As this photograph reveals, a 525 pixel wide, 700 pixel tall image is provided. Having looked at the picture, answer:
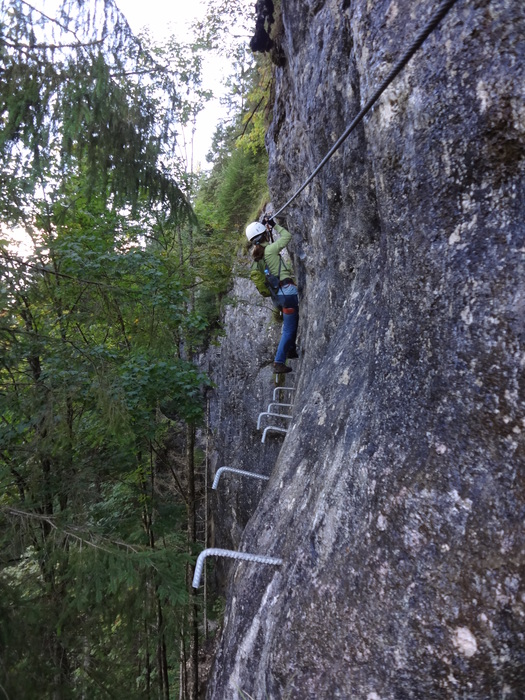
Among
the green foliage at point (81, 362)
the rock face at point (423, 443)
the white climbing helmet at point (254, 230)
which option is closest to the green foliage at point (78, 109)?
the green foliage at point (81, 362)

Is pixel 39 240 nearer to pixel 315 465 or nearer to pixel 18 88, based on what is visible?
pixel 18 88

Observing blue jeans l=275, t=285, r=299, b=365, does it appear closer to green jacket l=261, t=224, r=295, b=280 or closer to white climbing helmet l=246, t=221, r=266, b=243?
green jacket l=261, t=224, r=295, b=280

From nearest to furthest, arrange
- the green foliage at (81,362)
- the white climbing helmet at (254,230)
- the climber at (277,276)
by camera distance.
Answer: the green foliage at (81,362)
the climber at (277,276)
the white climbing helmet at (254,230)

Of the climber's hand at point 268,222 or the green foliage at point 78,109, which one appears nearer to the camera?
the green foliage at point 78,109

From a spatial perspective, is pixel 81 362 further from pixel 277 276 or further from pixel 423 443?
pixel 423 443

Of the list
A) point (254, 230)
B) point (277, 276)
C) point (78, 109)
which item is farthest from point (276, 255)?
point (78, 109)

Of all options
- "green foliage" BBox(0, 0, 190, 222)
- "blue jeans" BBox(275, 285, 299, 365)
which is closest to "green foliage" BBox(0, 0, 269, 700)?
"green foliage" BBox(0, 0, 190, 222)

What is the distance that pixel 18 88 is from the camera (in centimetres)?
452

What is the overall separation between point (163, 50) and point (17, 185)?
281 inches

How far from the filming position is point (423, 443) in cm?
228

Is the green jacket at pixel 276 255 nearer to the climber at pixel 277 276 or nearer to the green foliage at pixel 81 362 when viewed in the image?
the climber at pixel 277 276

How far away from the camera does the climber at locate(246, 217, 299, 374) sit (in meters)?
6.40

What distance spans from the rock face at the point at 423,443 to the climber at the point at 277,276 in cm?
326

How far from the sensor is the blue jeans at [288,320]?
6707 mm
